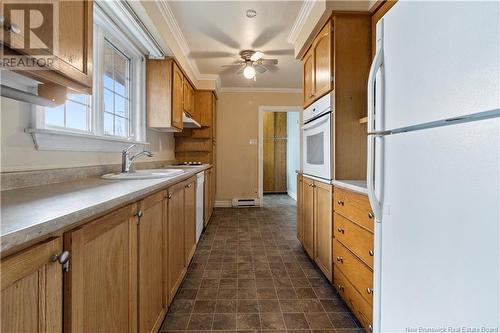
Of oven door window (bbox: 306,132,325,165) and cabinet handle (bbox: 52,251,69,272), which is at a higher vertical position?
oven door window (bbox: 306,132,325,165)

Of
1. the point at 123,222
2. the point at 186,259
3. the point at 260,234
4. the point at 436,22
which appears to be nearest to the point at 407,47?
the point at 436,22

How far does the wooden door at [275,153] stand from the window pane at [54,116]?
233 inches

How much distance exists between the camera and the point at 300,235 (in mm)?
2896

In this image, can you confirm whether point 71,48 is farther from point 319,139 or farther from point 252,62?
point 252,62

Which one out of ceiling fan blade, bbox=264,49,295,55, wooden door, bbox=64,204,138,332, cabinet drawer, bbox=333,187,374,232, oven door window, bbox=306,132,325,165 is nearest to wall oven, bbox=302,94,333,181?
oven door window, bbox=306,132,325,165

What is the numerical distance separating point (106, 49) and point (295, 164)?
528 cm

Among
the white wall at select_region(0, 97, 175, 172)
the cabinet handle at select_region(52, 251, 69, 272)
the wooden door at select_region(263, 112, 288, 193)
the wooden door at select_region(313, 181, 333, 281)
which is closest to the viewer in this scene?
the cabinet handle at select_region(52, 251, 69, 272)

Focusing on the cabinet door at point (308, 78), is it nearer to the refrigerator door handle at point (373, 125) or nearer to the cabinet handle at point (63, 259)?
the refrigerator door handle at point (373, 125)

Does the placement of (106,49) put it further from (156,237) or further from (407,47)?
(407,47)

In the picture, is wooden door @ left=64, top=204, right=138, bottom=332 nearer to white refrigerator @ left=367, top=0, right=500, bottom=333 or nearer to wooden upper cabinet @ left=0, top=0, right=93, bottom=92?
wooden upper cabinet @ left=0, top=0, right=93, bottom=92

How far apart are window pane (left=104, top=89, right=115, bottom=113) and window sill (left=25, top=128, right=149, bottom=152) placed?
1.13ft

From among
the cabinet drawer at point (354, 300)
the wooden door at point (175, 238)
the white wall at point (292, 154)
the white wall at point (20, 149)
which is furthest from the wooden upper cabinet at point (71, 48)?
the white wall at point (292, 154)

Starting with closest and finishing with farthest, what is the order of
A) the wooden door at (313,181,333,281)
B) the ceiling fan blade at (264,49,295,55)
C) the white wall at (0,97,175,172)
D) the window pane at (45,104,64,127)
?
the white wall at (0,97,175,172) → the window pane at (45,104,64,127) → the wooden door at (313,181,333,281) → the ceiling fan blade at (264,49,295,55)

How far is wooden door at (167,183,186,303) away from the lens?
162 centimetres
